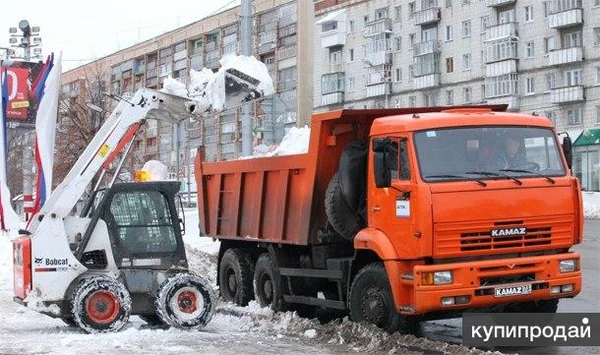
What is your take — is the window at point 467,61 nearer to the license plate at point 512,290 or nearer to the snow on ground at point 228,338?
the snow on ground at point 228,338

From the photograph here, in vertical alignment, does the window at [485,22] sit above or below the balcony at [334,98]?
above

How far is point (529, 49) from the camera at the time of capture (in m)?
53.8

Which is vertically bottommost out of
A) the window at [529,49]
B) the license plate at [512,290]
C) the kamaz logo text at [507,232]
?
the license plate at [512,290]

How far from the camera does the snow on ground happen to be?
34.8 ft

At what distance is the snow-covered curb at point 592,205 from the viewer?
39.7m

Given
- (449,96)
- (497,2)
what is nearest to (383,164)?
(497,2)

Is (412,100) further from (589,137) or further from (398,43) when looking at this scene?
(589,137)

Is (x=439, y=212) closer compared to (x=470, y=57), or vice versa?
(x=439, y=212)

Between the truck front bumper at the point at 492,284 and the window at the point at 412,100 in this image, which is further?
the window at the point at 412,100

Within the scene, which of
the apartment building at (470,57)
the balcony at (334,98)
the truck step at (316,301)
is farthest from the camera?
the balcony at (334,98)

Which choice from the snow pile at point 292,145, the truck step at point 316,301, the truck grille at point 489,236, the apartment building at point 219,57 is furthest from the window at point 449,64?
the truck grille at point 489,236

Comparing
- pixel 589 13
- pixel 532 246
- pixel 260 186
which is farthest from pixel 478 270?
pixel 589 13

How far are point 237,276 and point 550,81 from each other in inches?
1587

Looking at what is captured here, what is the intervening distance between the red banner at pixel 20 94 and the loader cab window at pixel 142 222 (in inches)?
664
